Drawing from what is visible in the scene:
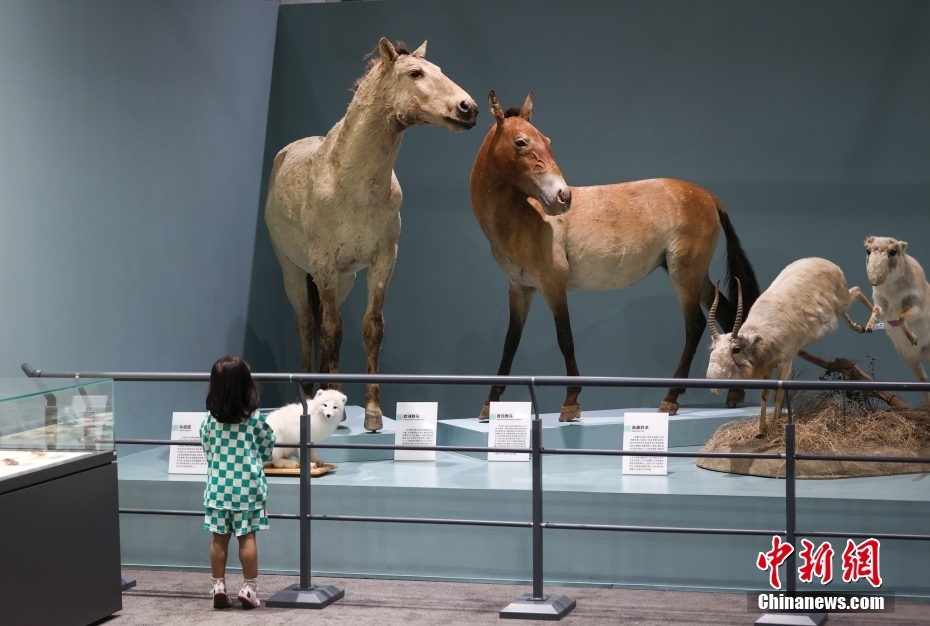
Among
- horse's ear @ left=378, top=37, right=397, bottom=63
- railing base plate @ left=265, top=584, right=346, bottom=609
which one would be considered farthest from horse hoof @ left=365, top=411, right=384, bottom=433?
horse's ear @ left=378, top=37, right=397, bottom=63

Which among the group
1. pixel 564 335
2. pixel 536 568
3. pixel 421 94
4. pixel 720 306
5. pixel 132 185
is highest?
pixel 421 94

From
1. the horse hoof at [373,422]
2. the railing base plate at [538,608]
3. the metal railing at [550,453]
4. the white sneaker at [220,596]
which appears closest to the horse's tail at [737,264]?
the metal railing at [550,453]

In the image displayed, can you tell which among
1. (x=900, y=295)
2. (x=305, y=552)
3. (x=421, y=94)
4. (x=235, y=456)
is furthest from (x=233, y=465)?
(x=900, y=295)

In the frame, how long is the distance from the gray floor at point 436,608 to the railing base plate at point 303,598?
4 centimetres

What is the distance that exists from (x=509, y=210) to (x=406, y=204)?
1693 millimetres

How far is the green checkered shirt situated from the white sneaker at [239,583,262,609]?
334 mm

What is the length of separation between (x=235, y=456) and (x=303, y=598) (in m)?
0.64

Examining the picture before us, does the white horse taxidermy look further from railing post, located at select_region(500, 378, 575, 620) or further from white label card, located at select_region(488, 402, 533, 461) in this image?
railing post, located at select_region(500, 378, 575, 620)

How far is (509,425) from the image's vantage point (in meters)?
4.83

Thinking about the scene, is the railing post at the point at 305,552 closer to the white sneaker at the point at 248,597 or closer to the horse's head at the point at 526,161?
the white sneaker at the point at 248,597

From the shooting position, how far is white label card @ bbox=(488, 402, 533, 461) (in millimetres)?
4816

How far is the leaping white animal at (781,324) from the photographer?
451 centimetres

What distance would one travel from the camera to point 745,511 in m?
4.20

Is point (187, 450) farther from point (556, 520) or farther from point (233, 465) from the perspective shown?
point (556, 520)
